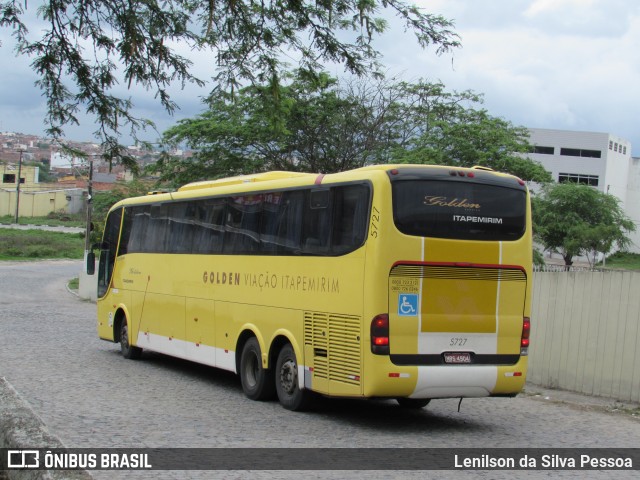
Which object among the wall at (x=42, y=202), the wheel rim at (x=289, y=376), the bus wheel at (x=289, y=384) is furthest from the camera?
the wall at (x=42, y=202)

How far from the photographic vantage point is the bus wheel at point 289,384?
39.5 ft

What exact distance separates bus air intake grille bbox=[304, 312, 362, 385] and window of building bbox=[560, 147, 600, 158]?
84929 mm

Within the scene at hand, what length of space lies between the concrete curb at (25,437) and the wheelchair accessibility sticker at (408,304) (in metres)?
4.49

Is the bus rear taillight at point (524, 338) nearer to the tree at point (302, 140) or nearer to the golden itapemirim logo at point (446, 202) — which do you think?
the golden itapemirim logo at point (446, 202)

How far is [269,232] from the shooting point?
13.1m

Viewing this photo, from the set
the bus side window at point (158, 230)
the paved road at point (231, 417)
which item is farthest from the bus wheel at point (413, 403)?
→ the bus side window at point (158, 230)

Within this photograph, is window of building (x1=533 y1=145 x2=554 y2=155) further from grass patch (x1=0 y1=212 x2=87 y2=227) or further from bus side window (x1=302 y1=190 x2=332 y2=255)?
bus side window (x1=302 y1=190 x2=332 y2=255)

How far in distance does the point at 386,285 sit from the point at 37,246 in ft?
225

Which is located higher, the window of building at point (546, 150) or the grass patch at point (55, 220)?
the window of building at point (546, 150)

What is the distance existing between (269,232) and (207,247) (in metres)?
2.27

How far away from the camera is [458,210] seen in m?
11.1

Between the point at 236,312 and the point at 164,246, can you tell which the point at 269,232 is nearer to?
the point at 236,312

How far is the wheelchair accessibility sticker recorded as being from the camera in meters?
10.7

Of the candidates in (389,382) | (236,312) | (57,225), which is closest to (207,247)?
(236,312)
